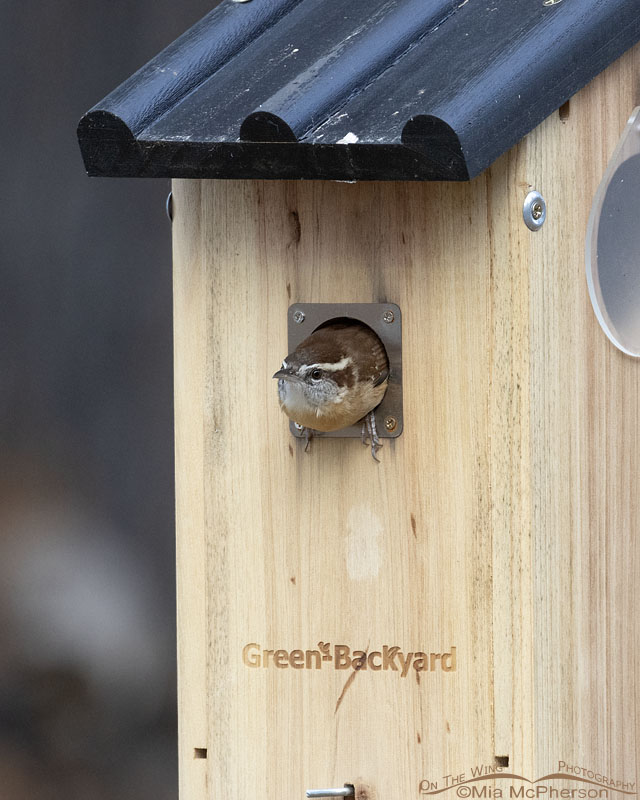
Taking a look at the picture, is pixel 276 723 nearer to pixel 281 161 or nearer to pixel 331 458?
pixel 331 458

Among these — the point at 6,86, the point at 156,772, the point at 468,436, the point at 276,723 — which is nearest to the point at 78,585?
the point at 156,772

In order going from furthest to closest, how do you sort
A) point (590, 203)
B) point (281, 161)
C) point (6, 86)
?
point (6, 86), point (590, 203), point (281, 161)

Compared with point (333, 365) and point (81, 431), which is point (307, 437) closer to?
point (333, 365)

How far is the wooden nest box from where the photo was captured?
2.17 meters

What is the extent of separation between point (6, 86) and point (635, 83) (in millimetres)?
2558

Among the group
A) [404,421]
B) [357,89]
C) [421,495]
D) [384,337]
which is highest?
[357,89]

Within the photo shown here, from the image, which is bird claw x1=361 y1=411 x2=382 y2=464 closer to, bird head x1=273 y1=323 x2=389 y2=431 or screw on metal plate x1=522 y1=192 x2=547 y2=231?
bird head x1=273 y1=323 x2=389 y2=431

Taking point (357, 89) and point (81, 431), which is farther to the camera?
point (81, 431)

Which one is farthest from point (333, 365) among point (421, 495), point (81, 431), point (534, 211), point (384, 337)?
point (81, 431)

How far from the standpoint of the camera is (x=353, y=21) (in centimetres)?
237

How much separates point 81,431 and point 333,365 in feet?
8.01

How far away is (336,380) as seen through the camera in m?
2.20

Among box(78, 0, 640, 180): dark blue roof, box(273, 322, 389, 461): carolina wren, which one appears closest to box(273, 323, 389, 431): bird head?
box(273, 322, 389, 461): carolina wren

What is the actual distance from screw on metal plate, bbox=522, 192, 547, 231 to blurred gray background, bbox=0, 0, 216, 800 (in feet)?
7.70
